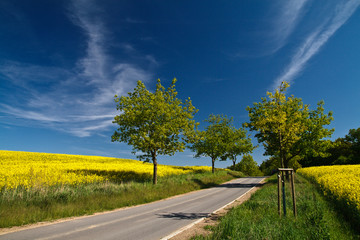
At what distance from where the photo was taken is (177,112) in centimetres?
2358

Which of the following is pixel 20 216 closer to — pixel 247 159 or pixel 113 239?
pixel 113 239

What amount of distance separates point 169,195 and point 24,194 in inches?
406

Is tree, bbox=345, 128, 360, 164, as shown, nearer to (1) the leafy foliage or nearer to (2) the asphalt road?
(1) the leafy foliage

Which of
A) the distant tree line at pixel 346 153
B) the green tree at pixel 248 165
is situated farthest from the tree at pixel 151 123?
the green tree at pixel 248 165

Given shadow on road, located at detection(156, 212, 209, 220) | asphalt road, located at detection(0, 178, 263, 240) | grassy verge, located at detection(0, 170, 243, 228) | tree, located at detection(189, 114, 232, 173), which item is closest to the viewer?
asphalt road, located at detection(0, 178, 263, 240)

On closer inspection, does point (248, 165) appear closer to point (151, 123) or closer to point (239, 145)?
point (239, 145)

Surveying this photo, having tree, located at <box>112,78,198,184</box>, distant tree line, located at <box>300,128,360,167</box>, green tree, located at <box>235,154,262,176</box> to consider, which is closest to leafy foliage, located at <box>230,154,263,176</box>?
green tree, located at <box>235,154,262,176</box>

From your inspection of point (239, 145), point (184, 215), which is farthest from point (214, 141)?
point (184, 215)

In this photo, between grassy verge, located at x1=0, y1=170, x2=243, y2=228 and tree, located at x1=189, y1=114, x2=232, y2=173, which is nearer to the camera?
grassy verge, located at x1=0, y1=170, x2=243, y2=228

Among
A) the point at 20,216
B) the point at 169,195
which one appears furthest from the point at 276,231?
the point at 169,195

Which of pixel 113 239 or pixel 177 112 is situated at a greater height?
pixel 177 112

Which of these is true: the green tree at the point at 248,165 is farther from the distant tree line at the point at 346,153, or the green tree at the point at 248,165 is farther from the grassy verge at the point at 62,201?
the grassy verge at the point at 62,201

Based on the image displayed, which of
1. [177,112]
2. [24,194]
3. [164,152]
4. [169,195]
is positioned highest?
[177,112]

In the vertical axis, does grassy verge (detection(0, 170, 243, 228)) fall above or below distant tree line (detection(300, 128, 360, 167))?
below
